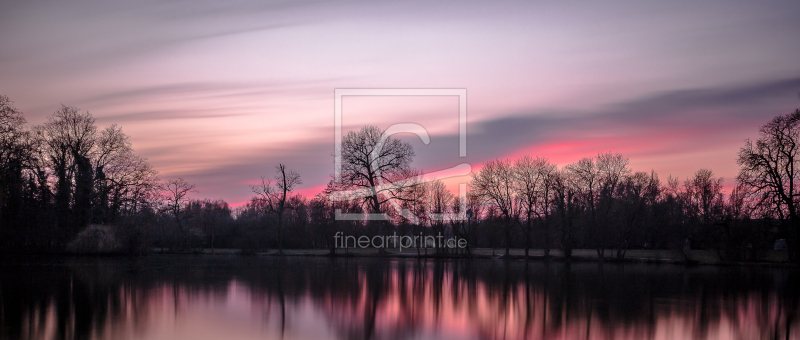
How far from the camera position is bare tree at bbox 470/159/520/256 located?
47.3 meters

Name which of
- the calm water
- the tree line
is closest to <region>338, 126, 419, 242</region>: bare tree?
the tree line

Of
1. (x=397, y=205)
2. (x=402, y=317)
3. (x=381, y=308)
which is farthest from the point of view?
(x=397, y=205)

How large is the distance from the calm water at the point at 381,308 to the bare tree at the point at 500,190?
2260 centimetres

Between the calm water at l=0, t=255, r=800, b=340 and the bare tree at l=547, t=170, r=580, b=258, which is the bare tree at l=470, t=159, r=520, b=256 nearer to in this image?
the bare tree at l=547, t=170, r=580, b=258

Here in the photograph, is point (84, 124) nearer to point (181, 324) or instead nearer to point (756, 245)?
point (181, 324)

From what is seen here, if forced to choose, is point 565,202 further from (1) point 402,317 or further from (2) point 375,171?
(1) point 402,317

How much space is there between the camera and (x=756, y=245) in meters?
38.4

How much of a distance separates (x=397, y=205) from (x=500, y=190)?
31.3 ft

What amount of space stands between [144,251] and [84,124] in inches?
436

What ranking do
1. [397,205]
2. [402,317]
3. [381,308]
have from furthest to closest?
[397,205] → [381,308] → [402,317]

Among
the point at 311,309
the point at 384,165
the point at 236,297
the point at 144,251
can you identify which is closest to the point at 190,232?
the point at 144,251

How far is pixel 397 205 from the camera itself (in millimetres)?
44750

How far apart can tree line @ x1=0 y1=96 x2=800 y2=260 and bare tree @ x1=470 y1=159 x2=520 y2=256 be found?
0.09 metres

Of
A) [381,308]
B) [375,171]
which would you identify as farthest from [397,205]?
[381,308]
